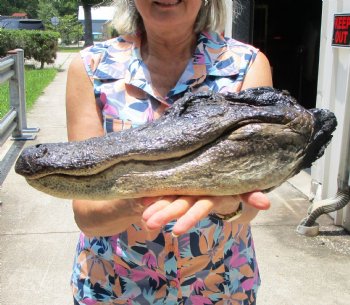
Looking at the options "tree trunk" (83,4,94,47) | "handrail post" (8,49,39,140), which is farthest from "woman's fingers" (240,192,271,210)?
"tree trunk" (83,4,94,47)

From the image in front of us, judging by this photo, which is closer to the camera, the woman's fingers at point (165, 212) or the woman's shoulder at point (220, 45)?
the woman's fingers at point (165, 212)

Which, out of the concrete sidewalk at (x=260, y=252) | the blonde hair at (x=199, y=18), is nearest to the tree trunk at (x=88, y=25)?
the concrete sidewalk at (x=260, y=252)

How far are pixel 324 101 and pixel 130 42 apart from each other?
3.22 m

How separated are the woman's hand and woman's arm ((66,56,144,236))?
0.16 metres

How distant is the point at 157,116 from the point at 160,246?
0.45 metres

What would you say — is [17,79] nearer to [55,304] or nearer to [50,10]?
[55,304]

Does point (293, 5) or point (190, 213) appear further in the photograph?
point (293, 5)

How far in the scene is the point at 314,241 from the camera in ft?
14.4

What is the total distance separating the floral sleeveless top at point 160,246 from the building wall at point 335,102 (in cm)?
279

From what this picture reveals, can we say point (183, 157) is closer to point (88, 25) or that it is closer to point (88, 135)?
point (88, 135)

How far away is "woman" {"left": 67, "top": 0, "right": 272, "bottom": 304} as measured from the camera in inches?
71.2

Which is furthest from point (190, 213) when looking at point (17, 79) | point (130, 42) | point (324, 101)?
point (17, 79)

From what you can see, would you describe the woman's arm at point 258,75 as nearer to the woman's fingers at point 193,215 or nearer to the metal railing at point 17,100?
the woman's fingers at point 193,215

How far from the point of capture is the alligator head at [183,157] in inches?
49.7
